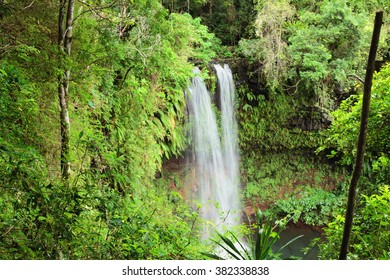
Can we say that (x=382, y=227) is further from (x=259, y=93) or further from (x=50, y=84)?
(x=259, y=93)

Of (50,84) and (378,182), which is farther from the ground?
(50,84)

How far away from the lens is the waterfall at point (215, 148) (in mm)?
10258

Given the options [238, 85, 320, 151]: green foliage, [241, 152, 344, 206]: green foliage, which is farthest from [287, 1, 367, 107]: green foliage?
[241, 152, 344, 206]: green foliage

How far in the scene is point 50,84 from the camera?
11.9ft

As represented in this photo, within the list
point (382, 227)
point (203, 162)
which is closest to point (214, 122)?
point (203, 162)

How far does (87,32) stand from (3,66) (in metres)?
1.75

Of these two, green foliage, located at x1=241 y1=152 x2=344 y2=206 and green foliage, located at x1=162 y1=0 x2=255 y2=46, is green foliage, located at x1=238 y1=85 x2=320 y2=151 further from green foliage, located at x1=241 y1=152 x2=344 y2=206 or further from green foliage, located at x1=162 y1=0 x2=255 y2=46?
green foliage, located at x1=162 y1=0 x2=255 y2=46

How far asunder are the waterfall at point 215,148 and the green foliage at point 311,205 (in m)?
1.65

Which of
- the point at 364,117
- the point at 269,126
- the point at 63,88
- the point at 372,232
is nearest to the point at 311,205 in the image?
the point at 269,126

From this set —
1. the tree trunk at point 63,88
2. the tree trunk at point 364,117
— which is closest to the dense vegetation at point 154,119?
the tree trunk at point 63,88

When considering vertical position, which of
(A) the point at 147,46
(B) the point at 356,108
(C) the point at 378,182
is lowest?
(C) the point at 378,182

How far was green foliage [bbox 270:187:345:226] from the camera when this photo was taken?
11.8 metres

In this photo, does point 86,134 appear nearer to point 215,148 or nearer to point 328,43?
point 215,148

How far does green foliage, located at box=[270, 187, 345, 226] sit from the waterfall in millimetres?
1654
